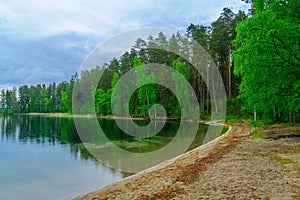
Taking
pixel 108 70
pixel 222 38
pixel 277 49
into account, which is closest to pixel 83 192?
pixel 277 49

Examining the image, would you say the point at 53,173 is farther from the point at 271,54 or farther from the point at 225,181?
the point at 271,54

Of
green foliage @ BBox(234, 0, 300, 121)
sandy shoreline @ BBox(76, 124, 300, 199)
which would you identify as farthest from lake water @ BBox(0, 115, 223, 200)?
green foliage @ BBox(234, 0, 300, 121)

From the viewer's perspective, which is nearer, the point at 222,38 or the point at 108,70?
the point at 222,38

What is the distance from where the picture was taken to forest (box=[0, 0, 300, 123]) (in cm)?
1175

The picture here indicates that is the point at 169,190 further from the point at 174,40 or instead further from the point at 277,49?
the point at 174,40

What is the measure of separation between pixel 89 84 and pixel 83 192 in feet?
232

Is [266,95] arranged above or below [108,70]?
below

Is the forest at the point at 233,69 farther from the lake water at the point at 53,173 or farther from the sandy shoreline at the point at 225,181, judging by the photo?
the lake water at the point at 53,173

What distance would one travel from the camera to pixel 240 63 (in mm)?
13812

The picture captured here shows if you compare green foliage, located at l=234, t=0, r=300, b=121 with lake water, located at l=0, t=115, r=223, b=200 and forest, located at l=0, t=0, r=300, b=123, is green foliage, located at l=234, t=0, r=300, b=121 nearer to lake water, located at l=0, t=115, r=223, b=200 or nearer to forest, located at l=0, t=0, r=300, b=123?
forest, located at l=0, t=0, r=300, b=123

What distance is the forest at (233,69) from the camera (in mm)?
11750

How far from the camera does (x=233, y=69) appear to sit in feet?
129

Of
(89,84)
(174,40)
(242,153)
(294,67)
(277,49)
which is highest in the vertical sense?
(174,40)

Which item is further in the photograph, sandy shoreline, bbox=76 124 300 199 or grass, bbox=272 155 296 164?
grass, bbox=272 155 296 164
